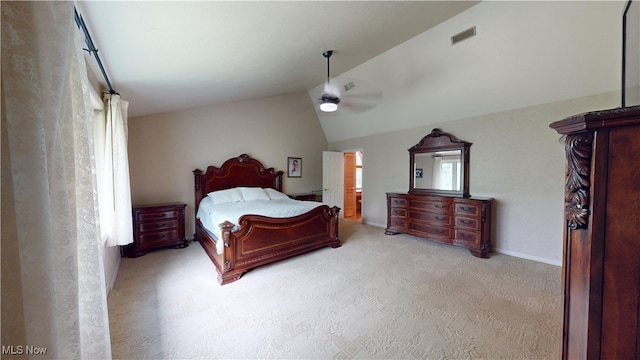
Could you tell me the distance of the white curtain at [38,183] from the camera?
51 centimetres

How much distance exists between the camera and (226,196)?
174 inches

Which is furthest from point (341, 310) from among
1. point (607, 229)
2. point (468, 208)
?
point (468, 208)

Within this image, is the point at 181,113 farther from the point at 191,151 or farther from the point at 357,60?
the point at 357,60

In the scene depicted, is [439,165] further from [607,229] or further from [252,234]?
[607,229]

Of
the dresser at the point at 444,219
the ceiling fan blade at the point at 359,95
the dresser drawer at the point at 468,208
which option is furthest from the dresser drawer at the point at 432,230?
the ceiling fan blade at the point at 359,95

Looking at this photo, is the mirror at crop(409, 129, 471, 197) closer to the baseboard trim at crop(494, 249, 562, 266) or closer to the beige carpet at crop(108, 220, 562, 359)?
the baseboard trim at crop(494, 249, 562, 266)

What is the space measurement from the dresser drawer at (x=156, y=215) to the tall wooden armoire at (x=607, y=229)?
14.6 ft

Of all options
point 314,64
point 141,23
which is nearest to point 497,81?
point 314,64

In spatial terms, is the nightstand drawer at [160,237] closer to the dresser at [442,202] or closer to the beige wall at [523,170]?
the dresser at [442,202]

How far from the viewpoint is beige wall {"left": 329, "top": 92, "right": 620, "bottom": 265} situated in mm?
3223

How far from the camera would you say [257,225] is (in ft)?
10.0

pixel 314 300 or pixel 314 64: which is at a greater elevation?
pixel 314 64

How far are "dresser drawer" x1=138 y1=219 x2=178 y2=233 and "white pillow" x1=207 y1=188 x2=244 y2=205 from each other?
690 mm

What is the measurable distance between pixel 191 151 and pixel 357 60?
335 centimetres
